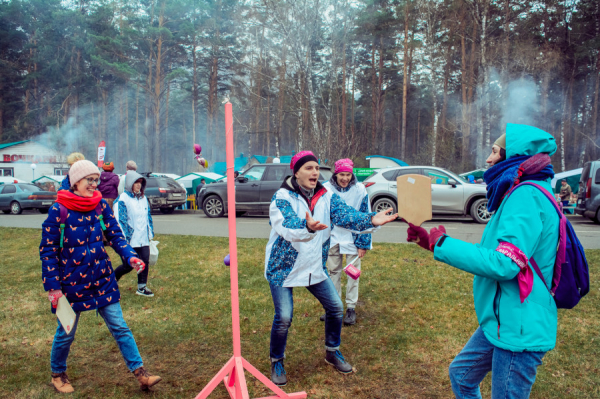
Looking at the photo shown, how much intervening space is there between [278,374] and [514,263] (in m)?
2.28

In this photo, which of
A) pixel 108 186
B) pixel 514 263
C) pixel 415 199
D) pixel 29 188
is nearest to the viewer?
pixel 514 263

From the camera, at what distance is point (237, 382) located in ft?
9.76

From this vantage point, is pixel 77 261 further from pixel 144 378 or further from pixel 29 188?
pixel 29 188

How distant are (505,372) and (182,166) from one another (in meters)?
55.6

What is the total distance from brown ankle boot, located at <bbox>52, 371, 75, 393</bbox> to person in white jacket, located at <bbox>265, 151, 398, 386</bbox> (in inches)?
62.6

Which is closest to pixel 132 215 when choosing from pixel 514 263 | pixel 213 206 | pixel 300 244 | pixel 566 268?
pixel 300 244

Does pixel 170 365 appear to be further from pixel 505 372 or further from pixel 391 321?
pixel 505 372

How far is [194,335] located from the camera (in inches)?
179

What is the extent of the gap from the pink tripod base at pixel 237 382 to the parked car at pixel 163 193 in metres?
15.3

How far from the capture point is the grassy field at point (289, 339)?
3465mm

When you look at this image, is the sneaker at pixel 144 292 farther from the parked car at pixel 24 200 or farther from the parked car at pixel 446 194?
the parked car at pixel 24 200

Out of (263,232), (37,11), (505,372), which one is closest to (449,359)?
(505,372)

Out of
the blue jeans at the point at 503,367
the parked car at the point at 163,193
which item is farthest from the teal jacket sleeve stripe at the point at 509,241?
the parked car at the point at 163,193

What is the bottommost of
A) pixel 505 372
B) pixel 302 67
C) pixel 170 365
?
pixel 170 365
